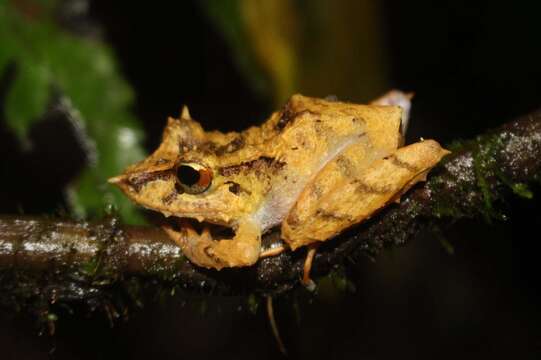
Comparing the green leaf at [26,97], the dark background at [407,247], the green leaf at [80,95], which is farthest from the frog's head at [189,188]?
the dark background at [407,247]

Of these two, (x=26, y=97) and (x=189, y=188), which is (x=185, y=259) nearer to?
(x=189, y=188)

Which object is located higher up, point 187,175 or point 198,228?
point 187,175

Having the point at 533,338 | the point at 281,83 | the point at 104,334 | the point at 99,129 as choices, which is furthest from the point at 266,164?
the point at 533,338

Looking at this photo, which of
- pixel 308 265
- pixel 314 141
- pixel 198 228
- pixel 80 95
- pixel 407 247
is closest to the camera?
pixel 308 265

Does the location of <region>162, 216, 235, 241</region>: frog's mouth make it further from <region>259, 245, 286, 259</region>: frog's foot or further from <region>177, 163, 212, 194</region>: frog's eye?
<region>259, 245, 286, 259</region>: frog's foot

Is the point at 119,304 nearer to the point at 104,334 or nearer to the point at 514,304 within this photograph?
the point at 104,334

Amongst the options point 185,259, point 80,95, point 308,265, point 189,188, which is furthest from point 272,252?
point 80,95
